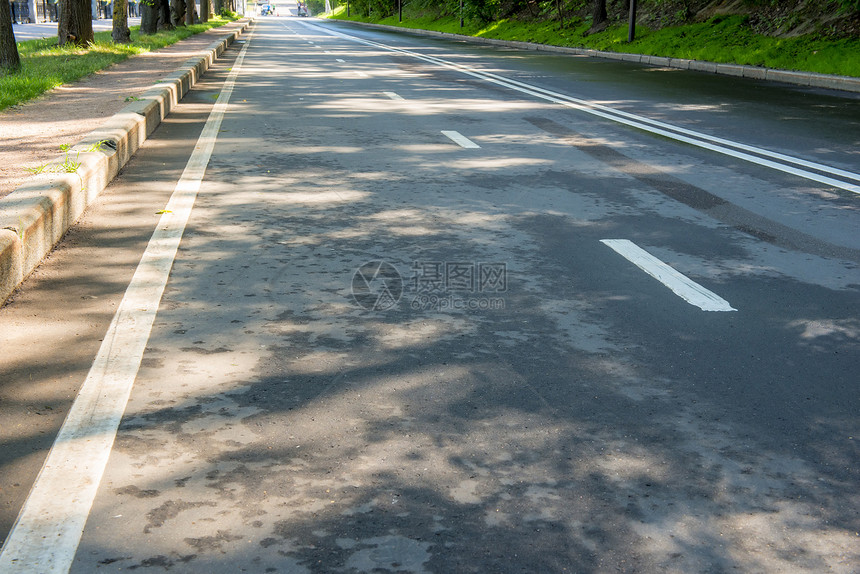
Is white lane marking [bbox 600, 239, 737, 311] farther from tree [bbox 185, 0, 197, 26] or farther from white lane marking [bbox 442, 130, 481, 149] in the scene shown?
tree [bbox 185, 0, 197, 26]

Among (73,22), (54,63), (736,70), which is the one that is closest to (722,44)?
(736,70)

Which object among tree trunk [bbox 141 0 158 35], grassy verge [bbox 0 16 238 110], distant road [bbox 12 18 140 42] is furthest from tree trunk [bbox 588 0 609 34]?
distant road [bbox 12 18 140 42]

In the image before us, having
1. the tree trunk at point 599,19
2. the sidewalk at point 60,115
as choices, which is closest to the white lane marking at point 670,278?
the sidewalk at point 60,115

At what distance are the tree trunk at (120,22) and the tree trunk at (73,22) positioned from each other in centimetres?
265

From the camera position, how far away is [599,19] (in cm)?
3278

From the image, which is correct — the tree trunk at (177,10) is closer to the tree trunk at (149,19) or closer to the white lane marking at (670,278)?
the tree trunk at (149,19)

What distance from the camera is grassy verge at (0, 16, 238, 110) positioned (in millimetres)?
12711

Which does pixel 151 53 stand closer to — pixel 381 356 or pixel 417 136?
pixel 417 136

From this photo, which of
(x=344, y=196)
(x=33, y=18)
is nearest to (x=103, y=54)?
(x=344, y=196)

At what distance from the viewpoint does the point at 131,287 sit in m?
4.96

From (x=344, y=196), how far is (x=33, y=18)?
6876 cm

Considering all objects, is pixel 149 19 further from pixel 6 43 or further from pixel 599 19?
pixel 6 43

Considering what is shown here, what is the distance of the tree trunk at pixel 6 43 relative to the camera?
1526 cm

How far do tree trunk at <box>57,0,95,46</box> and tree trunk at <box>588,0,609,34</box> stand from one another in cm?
1718
